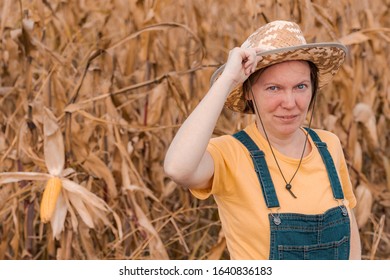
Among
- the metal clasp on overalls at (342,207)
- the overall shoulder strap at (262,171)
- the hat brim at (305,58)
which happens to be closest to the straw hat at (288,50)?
the hat brim at (305,58)

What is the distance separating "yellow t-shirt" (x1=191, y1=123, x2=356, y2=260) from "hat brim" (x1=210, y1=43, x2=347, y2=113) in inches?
4.1

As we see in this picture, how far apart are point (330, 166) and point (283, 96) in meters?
0.16

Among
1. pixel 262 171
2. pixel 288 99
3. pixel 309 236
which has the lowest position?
pixel 309 236

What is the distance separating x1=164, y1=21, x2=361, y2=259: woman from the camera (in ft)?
3.74

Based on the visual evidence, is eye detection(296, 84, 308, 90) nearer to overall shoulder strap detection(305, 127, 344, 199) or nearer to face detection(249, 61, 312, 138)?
face detection(249, 61, 312, 138)

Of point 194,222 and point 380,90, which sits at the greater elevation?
point 380,90

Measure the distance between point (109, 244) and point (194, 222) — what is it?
0.25 meters

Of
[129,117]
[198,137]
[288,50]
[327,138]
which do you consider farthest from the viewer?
[129,117]

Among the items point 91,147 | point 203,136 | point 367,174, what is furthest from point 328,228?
point 367,174

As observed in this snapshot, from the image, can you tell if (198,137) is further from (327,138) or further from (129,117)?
(129,117)

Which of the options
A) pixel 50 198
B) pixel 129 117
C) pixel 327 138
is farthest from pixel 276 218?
pixel 129 117

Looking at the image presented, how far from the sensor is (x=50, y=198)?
4.53 feet
